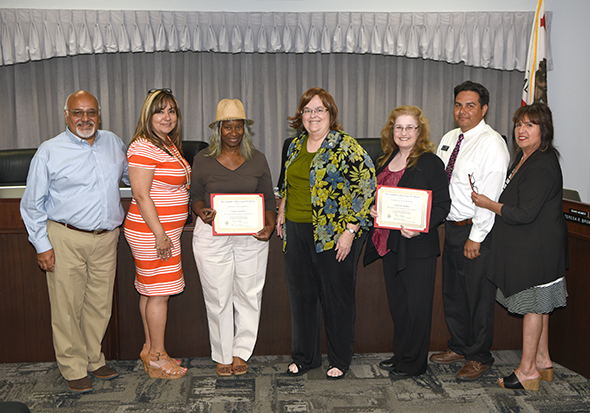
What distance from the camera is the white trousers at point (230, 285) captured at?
2709 millimetres

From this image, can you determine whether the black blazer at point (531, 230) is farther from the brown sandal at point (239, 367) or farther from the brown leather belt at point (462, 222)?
the brown sandal at point (239, 367)

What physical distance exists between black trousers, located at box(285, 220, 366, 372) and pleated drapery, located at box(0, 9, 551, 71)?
10.9ft

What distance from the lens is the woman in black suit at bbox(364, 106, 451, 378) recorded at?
2.55 metres

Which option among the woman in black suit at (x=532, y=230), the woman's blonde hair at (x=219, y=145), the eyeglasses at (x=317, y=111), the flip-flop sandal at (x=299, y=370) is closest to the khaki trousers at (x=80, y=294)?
the woman's blonde hair at (x=219, y=145)

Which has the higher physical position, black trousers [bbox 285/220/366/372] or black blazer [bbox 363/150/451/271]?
black blazer [bbox 363/150/451/271]

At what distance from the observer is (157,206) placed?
2.58 meters

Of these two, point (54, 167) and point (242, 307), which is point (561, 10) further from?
point (54, 167)

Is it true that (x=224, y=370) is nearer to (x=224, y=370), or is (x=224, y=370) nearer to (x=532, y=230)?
(x=224, y=370)

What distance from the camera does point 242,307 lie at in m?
2.85

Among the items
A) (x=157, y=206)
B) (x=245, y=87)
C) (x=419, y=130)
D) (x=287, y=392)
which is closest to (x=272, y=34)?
(x=245, y=87)

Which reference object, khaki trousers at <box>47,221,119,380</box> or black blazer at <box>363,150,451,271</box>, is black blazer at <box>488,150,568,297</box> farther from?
khaki trousers at <box>47,221,119,380</box>

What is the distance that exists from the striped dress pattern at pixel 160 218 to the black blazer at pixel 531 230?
1732 millimetres

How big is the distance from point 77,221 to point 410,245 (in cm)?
180

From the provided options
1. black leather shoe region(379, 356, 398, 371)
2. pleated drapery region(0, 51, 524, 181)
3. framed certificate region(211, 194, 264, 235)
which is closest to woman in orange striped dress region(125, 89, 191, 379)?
framed certificate region(211, 194, 264, 235)
